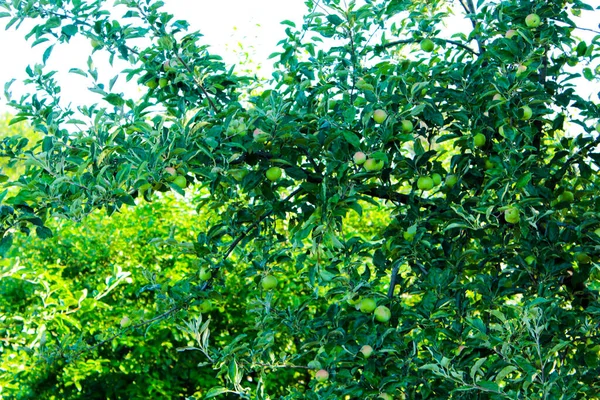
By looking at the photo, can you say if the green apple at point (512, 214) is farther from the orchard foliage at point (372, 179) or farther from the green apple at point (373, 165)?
the green apple at point (373, 165)

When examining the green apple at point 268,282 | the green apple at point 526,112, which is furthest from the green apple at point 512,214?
the green apple at point 268,282

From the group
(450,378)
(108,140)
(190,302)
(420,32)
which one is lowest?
(450,378)

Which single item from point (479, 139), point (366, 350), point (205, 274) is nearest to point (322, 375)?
point (366, 350)

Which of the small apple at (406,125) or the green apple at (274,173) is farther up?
the small apple at (406,125)

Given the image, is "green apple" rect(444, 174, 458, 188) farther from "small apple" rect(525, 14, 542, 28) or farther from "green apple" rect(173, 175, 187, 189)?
"green apple" rect(173, 175, 187, 189)

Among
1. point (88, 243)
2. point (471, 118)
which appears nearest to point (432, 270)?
point (471, 118)

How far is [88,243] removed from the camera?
6.54 metres

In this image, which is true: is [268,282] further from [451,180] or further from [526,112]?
[526,112]

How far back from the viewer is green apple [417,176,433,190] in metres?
2.59

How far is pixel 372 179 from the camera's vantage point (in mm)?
2855

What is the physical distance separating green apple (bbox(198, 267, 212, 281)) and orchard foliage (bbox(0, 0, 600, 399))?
0.10ft

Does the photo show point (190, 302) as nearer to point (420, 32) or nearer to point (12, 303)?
point (420, 32)

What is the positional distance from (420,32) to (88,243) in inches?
171

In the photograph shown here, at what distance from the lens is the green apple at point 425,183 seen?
2588 millimetres
